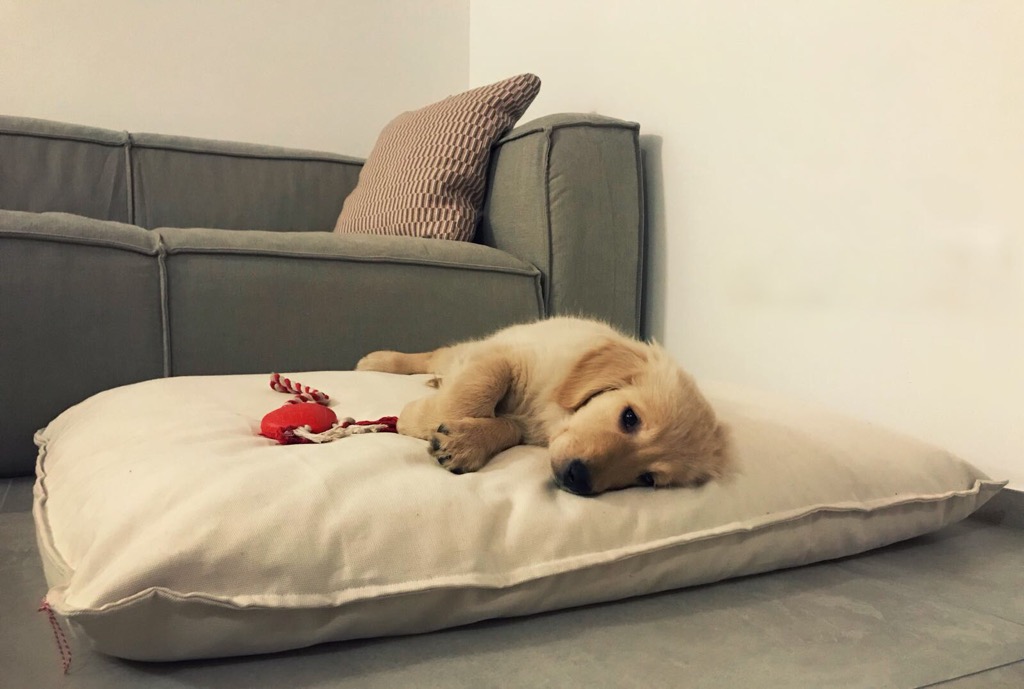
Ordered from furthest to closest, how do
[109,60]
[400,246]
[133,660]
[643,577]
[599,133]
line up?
1. [109,60]
2. [599,133]
3. [400,246]
4. [643,577]
5. [133,660]

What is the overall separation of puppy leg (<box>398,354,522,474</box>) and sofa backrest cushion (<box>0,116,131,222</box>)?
84.5 inches

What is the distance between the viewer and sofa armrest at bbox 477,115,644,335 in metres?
2.44

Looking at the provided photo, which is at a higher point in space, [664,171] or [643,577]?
[664,171]

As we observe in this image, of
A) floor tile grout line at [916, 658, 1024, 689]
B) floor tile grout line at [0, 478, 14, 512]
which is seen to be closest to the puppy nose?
floor tile grout line at [916, 658, 1024, 689]

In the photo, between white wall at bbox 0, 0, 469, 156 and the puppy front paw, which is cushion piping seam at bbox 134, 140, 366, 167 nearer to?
white wall at bbox 0, 0, 469, 156

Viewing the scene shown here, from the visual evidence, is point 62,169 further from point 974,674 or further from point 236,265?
point 974,674

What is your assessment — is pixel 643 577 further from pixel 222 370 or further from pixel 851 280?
pixel 222 370

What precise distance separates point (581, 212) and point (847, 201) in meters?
0.84

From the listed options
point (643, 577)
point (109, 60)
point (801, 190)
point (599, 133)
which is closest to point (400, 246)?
point (599, 133)

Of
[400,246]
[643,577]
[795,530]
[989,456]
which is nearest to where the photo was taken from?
[643,577]

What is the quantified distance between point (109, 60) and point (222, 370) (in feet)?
7.38

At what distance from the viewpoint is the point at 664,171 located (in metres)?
2.59

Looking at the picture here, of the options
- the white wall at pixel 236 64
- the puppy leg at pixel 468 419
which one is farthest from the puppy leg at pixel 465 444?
the white wall at pixel 236 64

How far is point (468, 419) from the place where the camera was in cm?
132
